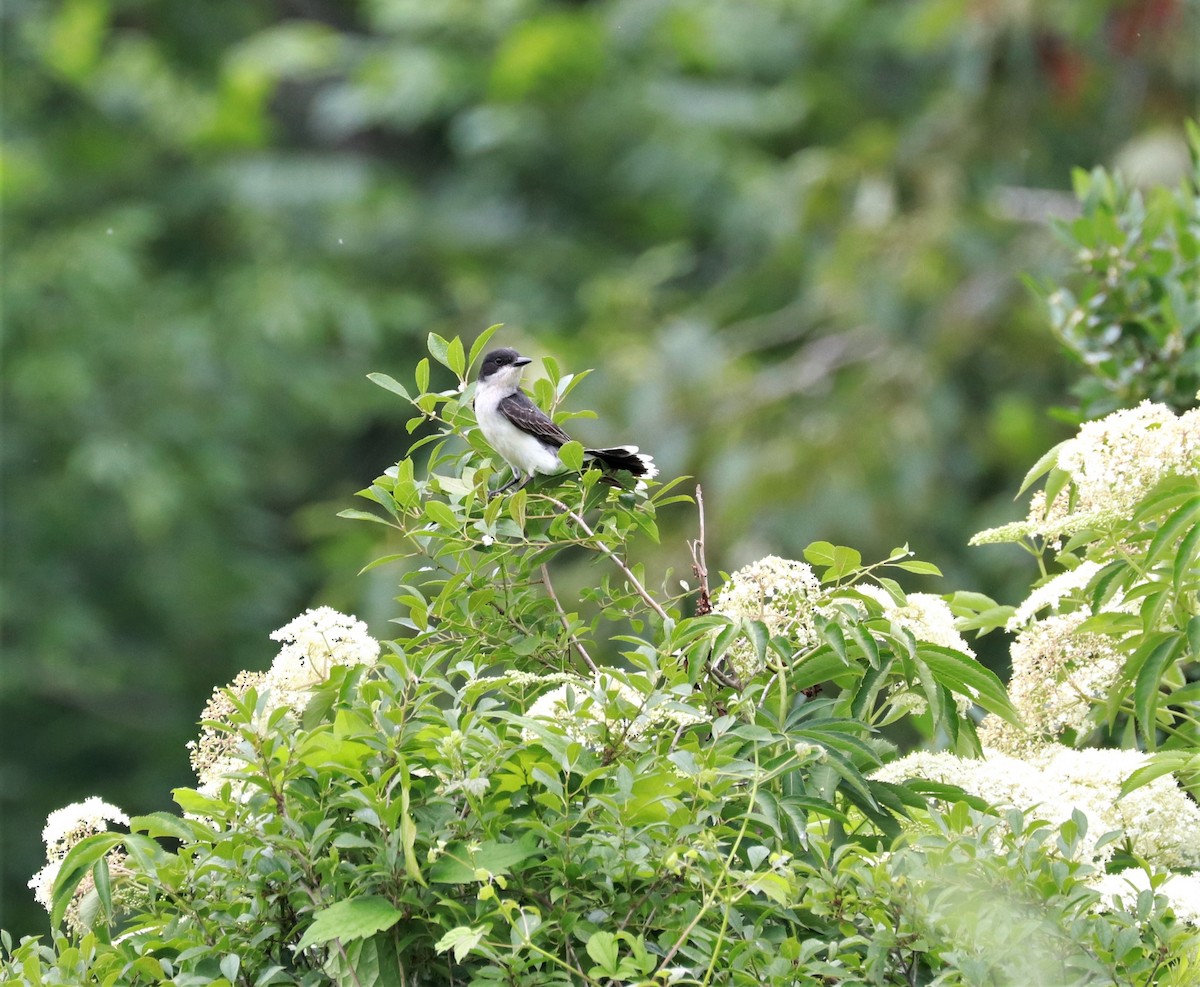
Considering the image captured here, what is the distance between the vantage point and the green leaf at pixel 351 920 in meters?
1.70

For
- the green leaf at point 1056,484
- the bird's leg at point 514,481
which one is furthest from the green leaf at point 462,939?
the green leaf at point 1056,484

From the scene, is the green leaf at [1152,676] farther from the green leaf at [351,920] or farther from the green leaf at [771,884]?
the green leaf at [351,920]

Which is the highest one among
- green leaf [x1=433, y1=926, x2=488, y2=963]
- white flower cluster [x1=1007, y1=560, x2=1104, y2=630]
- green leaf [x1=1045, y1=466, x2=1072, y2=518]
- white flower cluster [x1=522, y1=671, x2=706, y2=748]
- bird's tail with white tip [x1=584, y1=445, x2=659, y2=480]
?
bird's tail with white tip [x1=584, y1=445, x2=659, y2=480]

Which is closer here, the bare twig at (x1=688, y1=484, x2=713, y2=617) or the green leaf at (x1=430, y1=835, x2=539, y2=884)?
the green leaf at (x1=430, y1=835, x2=539, y2=884)

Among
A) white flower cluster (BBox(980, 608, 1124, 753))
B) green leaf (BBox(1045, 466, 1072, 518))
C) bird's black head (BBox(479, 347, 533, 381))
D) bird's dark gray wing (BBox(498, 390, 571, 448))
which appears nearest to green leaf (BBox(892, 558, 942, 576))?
white flower cluster (BBox(980, 608, 1124, 753))

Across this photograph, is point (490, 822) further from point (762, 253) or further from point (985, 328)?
point (762, 253)

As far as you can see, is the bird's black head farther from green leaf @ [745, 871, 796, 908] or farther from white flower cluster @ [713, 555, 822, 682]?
green leaf @ [745, 871, 796, 908]

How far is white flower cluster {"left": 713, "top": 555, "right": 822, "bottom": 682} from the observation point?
211cm

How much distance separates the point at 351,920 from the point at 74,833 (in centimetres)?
52

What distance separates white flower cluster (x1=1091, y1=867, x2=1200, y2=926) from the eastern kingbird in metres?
0.91

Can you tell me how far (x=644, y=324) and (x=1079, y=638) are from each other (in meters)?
8.72

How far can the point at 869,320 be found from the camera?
8773 millimetres

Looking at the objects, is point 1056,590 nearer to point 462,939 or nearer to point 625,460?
point 625,460

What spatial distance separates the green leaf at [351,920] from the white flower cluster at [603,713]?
0.88 ft
